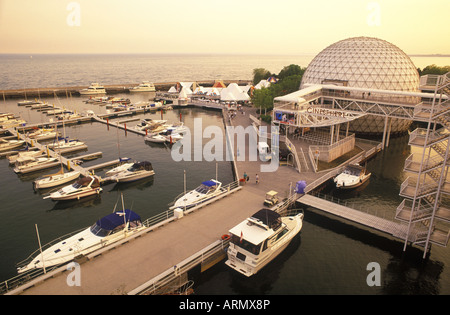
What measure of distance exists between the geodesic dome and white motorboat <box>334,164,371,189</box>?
2477 cm

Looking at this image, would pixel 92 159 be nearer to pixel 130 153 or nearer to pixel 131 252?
pixel 130 153

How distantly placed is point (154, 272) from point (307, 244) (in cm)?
1467

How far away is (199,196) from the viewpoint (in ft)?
111

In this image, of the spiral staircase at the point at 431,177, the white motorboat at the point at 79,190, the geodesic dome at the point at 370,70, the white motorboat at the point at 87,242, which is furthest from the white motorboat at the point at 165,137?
the spiral staircase at the point at 431,177

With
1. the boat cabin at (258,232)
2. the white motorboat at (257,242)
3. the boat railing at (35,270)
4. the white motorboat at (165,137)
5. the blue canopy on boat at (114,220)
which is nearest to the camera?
the boat railing at (35,270)

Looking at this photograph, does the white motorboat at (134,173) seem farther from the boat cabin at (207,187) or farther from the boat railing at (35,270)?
the boat cabin at (207,187)

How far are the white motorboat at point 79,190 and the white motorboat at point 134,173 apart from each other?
3108 millimetres

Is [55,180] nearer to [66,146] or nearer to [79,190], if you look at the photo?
[79,190]

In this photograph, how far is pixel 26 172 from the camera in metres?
45.6

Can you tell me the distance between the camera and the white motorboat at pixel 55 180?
39812 millimetres

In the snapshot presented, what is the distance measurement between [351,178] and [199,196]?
20.8m

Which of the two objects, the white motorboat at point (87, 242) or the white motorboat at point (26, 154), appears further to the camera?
the white motorboat at point (26, 154)

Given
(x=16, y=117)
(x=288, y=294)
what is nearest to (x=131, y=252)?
(x=288, y=294)
